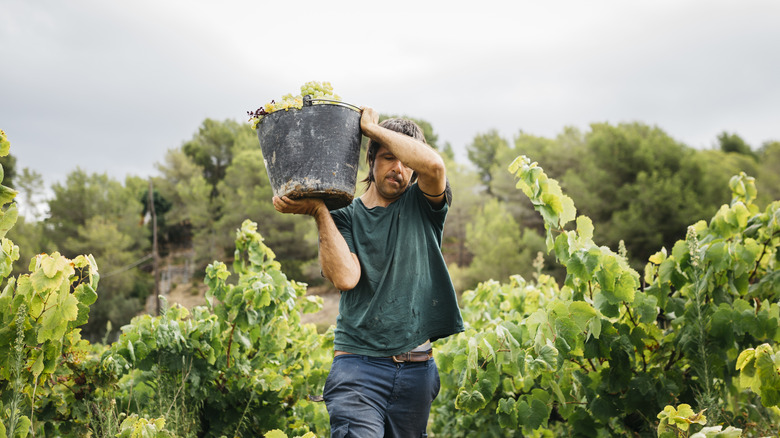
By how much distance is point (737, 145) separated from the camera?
39531 millimetres

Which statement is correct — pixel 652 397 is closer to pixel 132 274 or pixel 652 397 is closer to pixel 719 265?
pixel 719 265

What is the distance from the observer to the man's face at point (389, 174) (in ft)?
7.11

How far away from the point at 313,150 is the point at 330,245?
345mm

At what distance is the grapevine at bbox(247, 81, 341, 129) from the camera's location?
2016mm

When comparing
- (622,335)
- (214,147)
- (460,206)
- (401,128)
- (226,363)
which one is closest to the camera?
(401,128)

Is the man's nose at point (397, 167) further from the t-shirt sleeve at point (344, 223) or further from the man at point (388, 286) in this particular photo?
the t-shirt sleeve at point (344, 223)

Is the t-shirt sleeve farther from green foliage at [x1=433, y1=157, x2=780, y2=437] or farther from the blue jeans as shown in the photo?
green foliage at [x1=433, y1=157, x2=780, y2=437]

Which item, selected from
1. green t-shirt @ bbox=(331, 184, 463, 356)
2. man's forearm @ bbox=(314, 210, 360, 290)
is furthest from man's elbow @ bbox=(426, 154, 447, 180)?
man's forearm @ bbox=(314, 210, 360, 290)

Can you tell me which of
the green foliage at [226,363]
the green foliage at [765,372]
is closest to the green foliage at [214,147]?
the green foliage at [226,363]

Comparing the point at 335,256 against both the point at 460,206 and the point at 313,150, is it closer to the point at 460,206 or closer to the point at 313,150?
the point at 313,150

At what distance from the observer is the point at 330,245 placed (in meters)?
1.96

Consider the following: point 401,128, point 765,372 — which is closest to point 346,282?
point 401,128

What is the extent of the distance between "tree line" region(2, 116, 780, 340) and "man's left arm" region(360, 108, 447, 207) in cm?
966

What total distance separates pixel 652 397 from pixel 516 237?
59.3 ft
